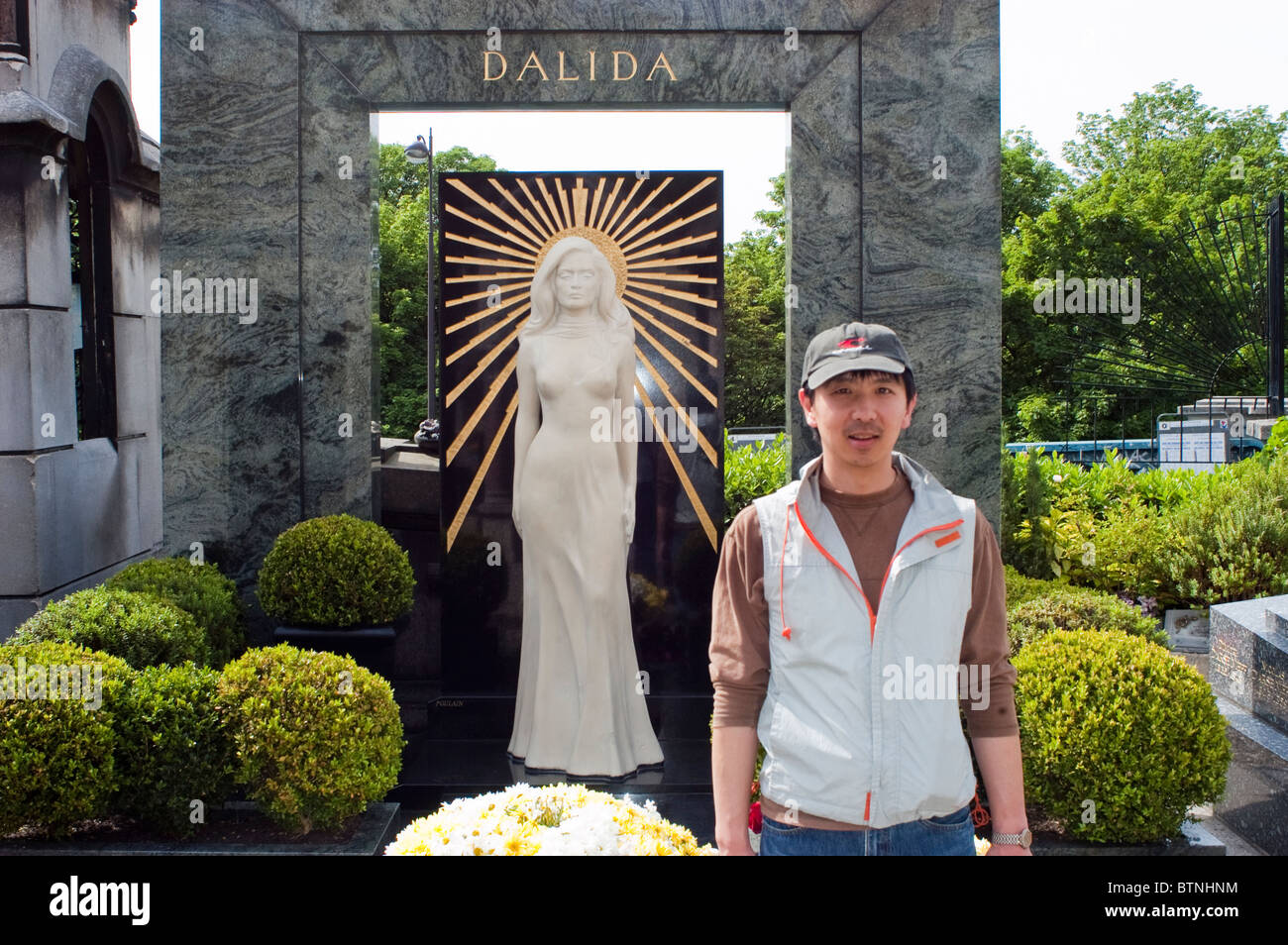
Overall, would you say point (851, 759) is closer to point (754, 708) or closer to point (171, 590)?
point (754, 708)

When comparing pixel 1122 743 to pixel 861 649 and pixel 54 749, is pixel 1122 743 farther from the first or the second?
pixel 54 749

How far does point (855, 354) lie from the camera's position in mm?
2865

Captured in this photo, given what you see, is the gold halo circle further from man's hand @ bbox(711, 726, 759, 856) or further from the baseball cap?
man's hand @ bbox(711, 726, 759, 856)

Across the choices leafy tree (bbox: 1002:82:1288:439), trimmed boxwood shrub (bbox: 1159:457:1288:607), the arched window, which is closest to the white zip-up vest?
trimmed boxwood shrub (bbox: 1159:457:1288:607)

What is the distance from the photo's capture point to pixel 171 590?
21.5ft

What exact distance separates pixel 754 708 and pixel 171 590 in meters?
4.87

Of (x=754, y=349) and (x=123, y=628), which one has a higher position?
(x=754, y=349)

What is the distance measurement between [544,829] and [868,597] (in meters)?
1.18

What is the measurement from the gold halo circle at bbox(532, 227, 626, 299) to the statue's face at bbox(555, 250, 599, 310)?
0.58 metres

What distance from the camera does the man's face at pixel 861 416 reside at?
287 cm

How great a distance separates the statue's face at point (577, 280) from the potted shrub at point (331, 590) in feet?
6.69

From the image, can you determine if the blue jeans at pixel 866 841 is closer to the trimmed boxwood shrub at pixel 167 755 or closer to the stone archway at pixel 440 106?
the trimmed boxwood shrub at pixel 167 755

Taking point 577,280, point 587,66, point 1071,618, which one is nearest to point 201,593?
point 577,280
